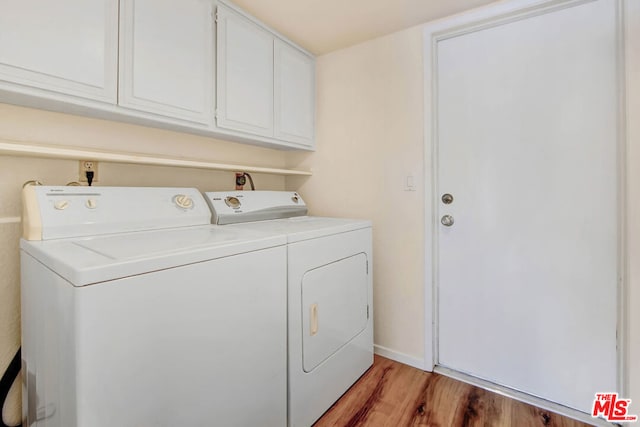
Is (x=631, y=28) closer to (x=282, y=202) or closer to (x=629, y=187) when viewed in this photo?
(x=629, y=187)

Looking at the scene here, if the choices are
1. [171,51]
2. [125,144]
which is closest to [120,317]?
[125,144]

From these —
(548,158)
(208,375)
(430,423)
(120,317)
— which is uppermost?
(548,158)

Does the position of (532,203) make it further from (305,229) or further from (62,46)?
(62,46)

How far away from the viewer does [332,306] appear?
58.9 inches

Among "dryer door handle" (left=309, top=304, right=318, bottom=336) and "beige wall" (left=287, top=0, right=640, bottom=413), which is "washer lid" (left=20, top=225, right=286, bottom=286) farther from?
"beige wall" (left=287, top=0, right=640, bottom=413)

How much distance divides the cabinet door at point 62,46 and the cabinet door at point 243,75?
492 millimetres

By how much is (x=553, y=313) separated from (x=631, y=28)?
1.36 m

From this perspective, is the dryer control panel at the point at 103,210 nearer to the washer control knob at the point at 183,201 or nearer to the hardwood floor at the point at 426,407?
the washer control knob at the point at 183,201

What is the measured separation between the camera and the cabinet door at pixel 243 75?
1557 millimetres

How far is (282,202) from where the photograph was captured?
6.41 ft

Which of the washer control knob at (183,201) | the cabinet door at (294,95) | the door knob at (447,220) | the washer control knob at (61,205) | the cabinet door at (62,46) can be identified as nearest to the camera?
the cabinet door at (62,46)

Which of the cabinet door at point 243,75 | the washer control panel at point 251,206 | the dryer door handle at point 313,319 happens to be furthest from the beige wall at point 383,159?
the dryer door handle at point 313,319

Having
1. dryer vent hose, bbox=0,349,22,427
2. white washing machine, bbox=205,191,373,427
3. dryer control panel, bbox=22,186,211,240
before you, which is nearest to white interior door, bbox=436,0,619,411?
white washing machine, bbox=205,191,373,427

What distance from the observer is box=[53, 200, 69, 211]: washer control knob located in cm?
108
